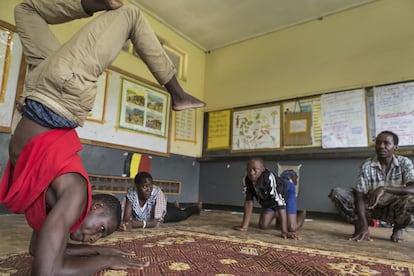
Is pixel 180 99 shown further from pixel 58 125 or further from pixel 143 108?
pixel 143 108

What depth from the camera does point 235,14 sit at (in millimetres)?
4234

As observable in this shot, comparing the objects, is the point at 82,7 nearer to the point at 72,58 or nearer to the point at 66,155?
the point at 72,58

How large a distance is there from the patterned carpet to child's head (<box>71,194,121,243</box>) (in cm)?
14

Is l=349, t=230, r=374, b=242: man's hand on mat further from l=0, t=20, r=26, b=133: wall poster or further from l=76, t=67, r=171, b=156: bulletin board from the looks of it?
l=0, t=20, r=26, b=133: wall poster

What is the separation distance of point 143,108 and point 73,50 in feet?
10.6

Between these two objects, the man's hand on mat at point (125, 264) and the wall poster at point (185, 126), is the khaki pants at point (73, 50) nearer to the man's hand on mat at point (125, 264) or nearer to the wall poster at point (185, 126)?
the man's hand on mat at point (125, 264)

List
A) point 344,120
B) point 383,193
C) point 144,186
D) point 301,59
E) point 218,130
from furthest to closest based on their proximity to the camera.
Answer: point 218,130 < point 301,59 < point 344,120 < point 144,186 < point 383,193

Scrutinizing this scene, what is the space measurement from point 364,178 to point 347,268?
135 centimetres

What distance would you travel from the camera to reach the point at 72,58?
0.89 m

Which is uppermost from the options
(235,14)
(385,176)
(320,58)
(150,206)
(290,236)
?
(235,14)

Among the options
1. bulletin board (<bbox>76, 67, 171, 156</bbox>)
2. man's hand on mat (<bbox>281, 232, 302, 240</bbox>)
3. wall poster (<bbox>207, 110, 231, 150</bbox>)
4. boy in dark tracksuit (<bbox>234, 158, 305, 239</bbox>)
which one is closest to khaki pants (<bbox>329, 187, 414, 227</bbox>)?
boy in dark tracksuit (<bbox>234, 158, 305, 239</bbox>)

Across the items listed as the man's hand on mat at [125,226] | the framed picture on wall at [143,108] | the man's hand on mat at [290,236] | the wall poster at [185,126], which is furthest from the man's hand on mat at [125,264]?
the wall poster at [185,126]

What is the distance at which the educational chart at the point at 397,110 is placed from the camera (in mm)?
3322

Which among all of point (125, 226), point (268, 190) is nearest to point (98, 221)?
point (125, 226)
